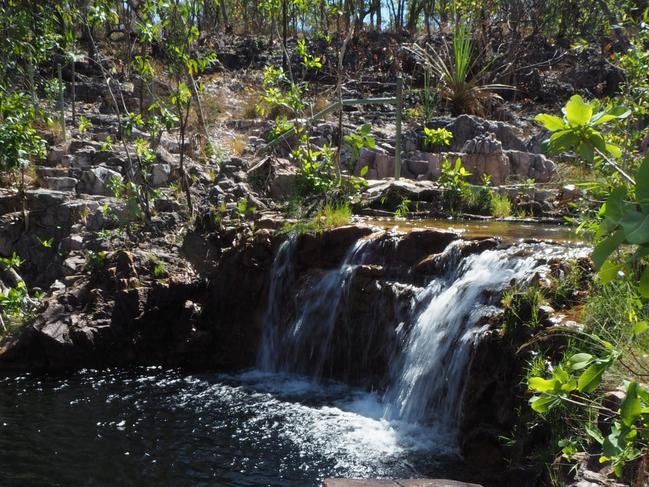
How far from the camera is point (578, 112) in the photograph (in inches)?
89.6

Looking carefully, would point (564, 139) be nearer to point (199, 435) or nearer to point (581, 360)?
point (581, 360)

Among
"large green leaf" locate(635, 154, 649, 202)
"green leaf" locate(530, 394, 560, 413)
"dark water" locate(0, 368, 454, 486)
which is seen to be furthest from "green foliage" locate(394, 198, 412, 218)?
"large green leaf" locate(635, 154, 649, 202)

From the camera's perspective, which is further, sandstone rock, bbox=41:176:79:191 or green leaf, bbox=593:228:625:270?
sandstone rock, bbox=41:176:79:191

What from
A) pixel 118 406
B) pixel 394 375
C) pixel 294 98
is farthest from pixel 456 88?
pixel 118 406

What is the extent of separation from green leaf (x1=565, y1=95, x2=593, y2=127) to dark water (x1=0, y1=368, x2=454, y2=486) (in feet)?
12.6

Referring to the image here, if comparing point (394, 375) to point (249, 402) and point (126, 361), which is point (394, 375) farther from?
point (126, 361)

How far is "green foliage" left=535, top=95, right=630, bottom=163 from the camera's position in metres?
2.26

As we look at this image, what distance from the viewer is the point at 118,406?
24.0ft

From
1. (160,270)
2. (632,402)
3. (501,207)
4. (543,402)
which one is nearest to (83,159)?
(160,270)

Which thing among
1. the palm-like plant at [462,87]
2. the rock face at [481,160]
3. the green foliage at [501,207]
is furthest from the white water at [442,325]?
the palm-like plant at [462,87]

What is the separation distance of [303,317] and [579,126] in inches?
252

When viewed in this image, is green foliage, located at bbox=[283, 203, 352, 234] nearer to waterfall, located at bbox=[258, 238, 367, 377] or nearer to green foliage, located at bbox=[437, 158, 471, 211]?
waterfall, located at bbox=[258, 238, 367, 377]

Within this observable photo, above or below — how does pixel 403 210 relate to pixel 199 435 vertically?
above

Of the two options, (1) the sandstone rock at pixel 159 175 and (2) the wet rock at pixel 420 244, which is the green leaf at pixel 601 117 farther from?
(1) the sandstone rock at pixel 159 175
